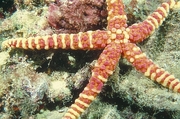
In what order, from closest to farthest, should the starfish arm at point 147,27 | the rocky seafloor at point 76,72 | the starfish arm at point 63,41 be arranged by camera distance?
the starfish arm at point 63,41 < the starfish arm at point 147,27 < the rocky seafloor at point 76,72

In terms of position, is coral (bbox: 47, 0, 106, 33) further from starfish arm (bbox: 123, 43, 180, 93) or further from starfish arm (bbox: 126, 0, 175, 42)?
starfish arm (bbox: 123, 43, 180, 93)

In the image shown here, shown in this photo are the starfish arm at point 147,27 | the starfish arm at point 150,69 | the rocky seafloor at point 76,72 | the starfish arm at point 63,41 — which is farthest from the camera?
the rocky seafloor at point 76,72

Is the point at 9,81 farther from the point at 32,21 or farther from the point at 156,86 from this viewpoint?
the point at 156,86

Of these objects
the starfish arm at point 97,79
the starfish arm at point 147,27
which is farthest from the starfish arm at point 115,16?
the starfish arm at point 97,79

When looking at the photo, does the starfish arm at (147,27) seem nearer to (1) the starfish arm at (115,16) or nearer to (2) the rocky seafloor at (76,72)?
(1) the starfish arm at (115,16)

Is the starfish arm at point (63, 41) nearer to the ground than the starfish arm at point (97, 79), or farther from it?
farther from it

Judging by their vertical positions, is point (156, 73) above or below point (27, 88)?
above

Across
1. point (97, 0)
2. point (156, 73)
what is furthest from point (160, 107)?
point (97, 0)
